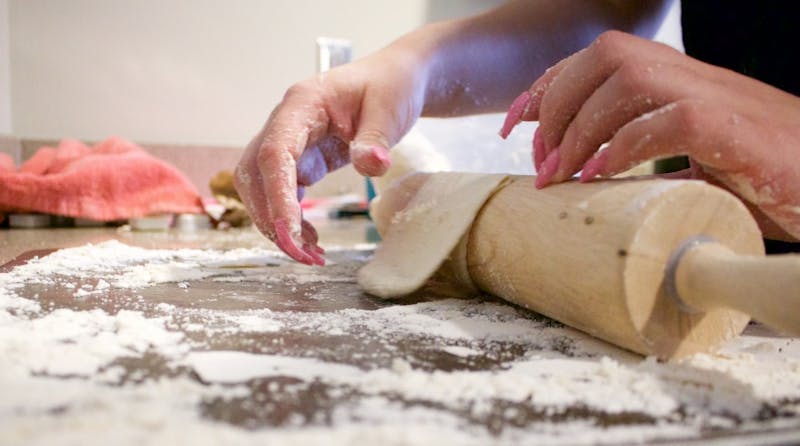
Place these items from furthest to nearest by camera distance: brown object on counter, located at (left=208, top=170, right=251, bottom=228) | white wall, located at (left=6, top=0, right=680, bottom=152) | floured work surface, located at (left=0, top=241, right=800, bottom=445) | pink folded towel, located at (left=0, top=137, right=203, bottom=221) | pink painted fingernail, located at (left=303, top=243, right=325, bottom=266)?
white wall, located at (left=6, top=0, right=680, bottom=152)
brown object on counter, located at (left=208, top=170, right=251, bottom=228)
pink folded towel, located at (left=0, top=137, right=203, bottom=221)
pink painted fingernail, located at (left=303, top=243, right=325, bottom=266)
floured work surface, located at (left=0, top=241, right=800, bottom=445)

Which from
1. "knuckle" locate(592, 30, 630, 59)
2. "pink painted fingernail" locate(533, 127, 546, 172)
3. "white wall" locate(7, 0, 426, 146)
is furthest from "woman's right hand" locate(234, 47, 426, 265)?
"white wall" locate(7, 0, 426, 146)

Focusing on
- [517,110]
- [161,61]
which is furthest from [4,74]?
[517,110]

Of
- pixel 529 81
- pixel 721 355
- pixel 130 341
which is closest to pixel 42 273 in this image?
pixel 130 341

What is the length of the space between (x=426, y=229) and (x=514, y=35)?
22.0 inches

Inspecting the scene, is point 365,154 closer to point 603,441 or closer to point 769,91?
point 769,91

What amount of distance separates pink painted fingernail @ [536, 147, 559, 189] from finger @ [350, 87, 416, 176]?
0.85 ft

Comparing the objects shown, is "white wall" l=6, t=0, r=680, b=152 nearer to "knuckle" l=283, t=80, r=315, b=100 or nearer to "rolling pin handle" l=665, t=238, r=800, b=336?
"knuckle" l=283, t=80, r=315, b=100

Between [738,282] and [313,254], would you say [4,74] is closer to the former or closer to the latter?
[313,254]

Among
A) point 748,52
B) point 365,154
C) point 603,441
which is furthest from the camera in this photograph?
point 748,52

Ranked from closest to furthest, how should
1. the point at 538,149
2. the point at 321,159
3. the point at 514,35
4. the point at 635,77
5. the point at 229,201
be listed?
the point at 635,77 < the point at 538,149 < the point at 321,159 < the point at 514,35 < the point at 229,201

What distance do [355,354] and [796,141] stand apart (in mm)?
447

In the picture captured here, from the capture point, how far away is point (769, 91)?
2.01ft

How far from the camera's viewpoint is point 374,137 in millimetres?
933

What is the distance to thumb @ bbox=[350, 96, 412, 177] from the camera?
89 cm
